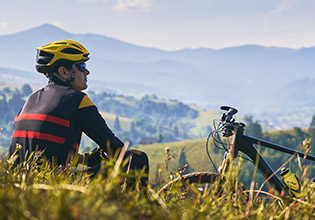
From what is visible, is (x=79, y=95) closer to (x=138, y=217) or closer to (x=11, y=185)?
(x=11, y=185)

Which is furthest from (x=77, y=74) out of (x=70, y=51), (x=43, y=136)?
(x=43, y=136)

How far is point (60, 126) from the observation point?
3896 mm

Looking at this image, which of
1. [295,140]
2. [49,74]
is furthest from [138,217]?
[295,140]

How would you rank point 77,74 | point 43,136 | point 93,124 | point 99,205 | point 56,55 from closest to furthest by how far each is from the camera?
point 99,205
point 43,136
point 93,124
point 56,55
point 77,74

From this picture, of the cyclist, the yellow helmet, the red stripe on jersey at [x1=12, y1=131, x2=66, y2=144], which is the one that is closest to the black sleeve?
the cyclist

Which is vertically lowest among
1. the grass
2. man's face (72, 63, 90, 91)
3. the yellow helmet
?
the grass

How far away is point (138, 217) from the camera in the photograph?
6.54ft

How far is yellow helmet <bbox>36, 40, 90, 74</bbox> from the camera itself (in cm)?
436

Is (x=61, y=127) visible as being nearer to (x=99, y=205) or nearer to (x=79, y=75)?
(x=79, y=75)

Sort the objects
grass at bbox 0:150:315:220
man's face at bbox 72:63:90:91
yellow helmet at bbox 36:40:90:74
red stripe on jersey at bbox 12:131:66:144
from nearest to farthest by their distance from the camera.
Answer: grass at bbox 0:150:315:220 → red stripe on jersey at bbox 12:131:66:144 → yellow helmet at bbox 36:40:90:74 → man's face at bbox 72:63:90:91

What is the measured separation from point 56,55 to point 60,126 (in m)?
0.95

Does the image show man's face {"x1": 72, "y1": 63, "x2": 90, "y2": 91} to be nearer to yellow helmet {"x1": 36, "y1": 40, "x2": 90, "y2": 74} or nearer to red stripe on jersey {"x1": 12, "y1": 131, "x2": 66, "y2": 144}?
yellow helmet {"x1": 36, "y1": 40, "x2": 90, "y2": 74}

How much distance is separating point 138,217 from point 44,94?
2510mm

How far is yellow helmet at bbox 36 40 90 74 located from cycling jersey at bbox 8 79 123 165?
51 cm
